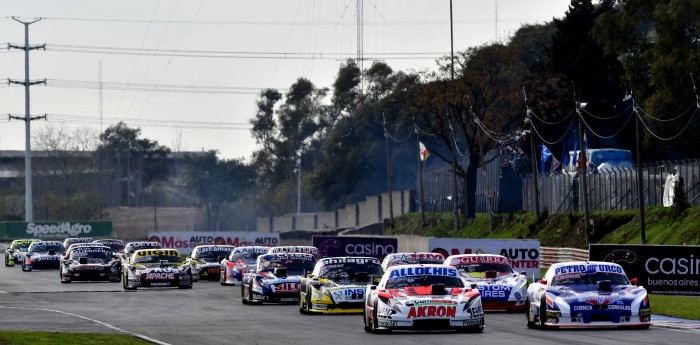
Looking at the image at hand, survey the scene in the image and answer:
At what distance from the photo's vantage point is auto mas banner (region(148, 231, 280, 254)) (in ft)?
280

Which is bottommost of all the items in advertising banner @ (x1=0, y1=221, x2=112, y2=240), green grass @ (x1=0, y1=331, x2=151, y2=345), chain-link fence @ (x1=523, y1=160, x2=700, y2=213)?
green grass @ (x1=0, y1=331, x2=151, y2=345)

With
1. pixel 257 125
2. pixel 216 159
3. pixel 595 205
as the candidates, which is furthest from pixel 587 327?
pixel 216 159

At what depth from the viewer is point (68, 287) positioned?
50.8 meters

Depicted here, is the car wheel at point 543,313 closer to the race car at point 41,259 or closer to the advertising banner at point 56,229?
the race car at point 41,259

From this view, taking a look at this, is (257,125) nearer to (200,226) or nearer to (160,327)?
(200,226)

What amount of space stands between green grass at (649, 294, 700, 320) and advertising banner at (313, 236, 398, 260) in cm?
1858

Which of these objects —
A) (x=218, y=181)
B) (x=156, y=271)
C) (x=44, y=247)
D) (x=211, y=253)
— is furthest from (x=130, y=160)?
(x=156, y=271)

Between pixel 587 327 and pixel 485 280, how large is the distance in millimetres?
7062

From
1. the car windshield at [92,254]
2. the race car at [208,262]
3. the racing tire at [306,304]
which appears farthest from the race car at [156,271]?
the racing tire at [306,304]

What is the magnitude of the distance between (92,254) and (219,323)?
2572 centimetres

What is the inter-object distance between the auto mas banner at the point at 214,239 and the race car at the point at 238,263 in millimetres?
32662

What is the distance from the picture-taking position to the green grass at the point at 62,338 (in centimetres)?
2334

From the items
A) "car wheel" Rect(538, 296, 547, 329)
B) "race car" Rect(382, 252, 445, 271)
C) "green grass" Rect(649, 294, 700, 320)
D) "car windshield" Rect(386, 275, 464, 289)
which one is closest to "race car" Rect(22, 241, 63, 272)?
"race car" Rect(382, 252, 445, 271)

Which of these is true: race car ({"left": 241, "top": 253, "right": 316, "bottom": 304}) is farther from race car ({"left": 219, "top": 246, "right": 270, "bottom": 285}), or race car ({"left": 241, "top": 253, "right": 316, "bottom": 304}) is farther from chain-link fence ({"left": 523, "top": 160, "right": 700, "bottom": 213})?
chain-link fence ({"left": 523, "top": 160, "right": 700, "bottom": 213})
